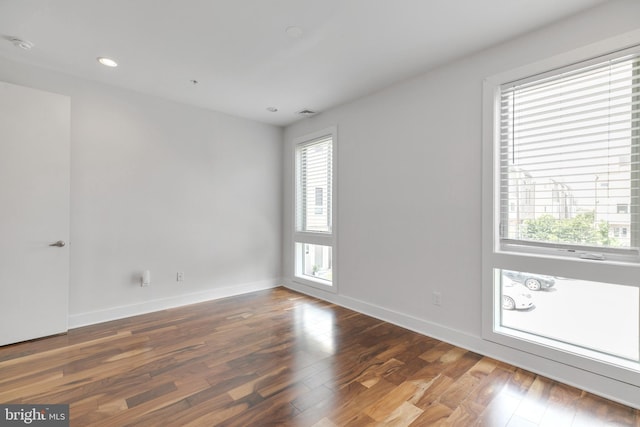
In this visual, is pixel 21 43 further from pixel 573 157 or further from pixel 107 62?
pixel 573 157

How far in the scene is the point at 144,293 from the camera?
354 centimetres

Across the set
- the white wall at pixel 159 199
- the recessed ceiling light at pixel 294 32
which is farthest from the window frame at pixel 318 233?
the recessed ceiling light at pixel 294 32

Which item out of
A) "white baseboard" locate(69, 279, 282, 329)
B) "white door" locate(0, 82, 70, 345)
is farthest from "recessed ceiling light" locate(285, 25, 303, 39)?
"white baseboard" locate(69, 279, 282, 329)

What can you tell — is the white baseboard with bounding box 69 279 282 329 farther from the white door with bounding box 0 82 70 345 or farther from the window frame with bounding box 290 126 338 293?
the window frame with bounding box 290 126 338 293

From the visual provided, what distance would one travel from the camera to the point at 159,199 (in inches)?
144

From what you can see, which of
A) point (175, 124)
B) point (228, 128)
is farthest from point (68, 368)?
point (228, 128)

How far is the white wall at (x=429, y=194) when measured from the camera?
7.15ft

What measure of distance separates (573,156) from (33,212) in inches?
180

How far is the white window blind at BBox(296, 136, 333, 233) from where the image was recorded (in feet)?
13.6

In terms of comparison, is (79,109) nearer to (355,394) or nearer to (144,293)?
(144,293)

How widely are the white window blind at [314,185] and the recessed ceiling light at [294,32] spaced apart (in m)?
1.79

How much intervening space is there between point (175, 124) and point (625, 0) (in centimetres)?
428

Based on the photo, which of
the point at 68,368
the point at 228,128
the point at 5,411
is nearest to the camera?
the point at 5,411

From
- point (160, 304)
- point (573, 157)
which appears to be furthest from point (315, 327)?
point (573, 157)
